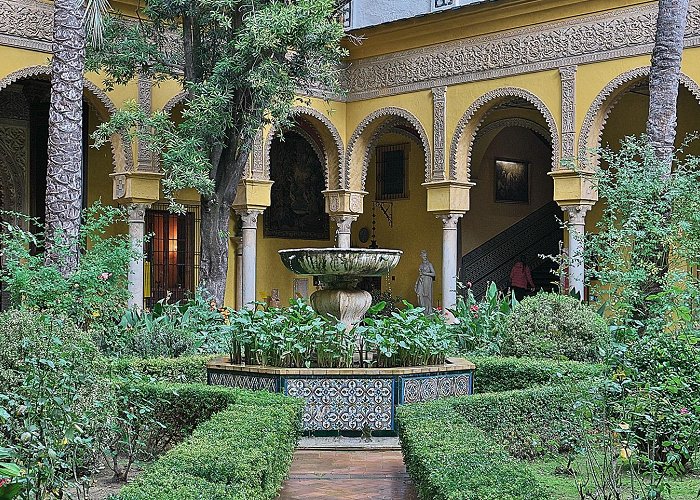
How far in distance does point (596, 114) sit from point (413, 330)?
7133 mm

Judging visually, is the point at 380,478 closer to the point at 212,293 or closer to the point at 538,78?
the point at 212,293

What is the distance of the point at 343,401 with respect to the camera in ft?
23.2

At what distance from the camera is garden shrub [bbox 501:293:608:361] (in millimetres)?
8797

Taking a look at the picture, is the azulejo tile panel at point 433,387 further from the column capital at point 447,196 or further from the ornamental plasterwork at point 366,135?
the ornamental plasterwork at point 366,135

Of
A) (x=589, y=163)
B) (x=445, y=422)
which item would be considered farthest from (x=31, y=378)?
(x=589, y=163)

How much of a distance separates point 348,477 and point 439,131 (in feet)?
32.9

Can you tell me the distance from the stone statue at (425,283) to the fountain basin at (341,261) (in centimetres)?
989

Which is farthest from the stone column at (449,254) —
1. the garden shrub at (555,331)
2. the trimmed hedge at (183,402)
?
the trimmed hedge at (183,402)

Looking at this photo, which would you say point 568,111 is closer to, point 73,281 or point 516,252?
point 516,252

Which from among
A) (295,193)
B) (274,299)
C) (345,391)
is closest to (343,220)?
(274,299)

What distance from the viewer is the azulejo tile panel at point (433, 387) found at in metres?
7.14

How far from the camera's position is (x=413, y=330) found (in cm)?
→ 755

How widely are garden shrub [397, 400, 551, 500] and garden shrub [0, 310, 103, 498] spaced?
4.93 ft

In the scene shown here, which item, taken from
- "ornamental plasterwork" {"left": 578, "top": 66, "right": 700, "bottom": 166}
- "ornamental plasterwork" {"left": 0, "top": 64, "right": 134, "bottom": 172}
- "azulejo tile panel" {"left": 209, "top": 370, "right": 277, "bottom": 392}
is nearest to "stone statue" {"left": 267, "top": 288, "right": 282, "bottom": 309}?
"ornamental plasterwork" {"left": 0, "top": 64, "right": 134, "bottom": 172}
